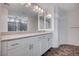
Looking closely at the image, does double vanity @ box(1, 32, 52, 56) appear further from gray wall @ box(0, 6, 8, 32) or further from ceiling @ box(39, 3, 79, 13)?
ceiling @ box(39, 3, 79, 13)

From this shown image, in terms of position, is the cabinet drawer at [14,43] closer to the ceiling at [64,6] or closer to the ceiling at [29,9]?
the ceiling at [29,9]

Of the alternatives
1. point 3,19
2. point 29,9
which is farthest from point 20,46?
point 29,9

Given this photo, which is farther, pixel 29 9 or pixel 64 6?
pixel 29 9

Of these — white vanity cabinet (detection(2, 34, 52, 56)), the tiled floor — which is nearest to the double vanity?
white vanity cabinet (detection(2, 34, 52, 56))

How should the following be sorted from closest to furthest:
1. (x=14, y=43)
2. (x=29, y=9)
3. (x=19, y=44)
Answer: (x=14, y=43) → (x=19, y=44) → (x=29, y=9)

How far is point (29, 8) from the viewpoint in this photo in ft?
5.67

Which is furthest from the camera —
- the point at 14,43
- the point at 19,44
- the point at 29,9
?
the point at 29,9

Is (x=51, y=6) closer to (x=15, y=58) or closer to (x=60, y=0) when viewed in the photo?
(x=60, y=0)

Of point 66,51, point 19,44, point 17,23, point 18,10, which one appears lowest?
point 66,51

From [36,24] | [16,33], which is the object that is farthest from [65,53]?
[16,33]

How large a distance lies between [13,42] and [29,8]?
557 millimetres

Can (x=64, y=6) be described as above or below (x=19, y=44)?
above

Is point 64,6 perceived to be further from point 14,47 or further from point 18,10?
point 14,47

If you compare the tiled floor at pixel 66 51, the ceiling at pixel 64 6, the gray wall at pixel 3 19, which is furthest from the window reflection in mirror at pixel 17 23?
the tiled floor at pixel 66 51
